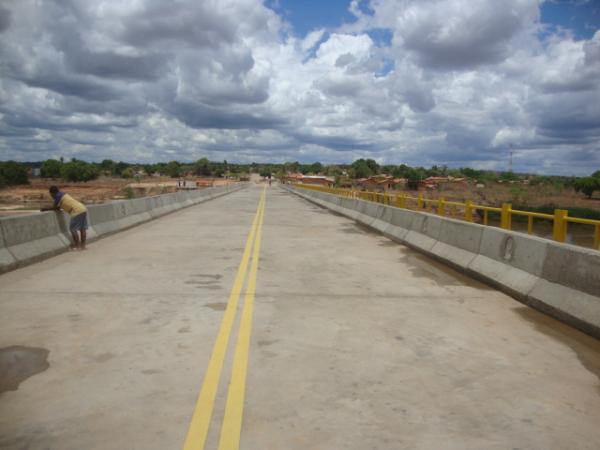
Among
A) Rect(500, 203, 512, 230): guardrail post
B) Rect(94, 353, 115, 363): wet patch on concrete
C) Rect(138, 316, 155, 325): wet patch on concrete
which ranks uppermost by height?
Rect(500, 203, 512, 230): guardrail post

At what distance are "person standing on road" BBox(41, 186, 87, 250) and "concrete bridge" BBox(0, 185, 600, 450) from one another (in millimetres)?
2405

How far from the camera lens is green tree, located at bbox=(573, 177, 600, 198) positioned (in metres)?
133

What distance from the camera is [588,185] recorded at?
133750mm

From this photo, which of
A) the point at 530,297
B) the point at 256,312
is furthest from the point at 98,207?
the point at 530,297

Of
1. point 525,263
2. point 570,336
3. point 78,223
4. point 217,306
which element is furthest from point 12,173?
point 570,336

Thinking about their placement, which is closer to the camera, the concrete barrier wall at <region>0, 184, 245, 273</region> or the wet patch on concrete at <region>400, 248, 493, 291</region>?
the wet patch on concrete at <region>400, 248, 493, 291</region>

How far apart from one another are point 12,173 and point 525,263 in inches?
6383

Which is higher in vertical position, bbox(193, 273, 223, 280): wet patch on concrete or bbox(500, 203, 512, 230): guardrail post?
bbox(500, 203, 512, 230): guardrail post

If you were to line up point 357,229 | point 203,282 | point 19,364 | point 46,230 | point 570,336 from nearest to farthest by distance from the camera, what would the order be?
point 19,364 → point 570,336 → point 203,282 → point 46,230 → point 357,229

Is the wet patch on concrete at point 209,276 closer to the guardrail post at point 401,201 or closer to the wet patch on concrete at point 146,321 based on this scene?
the wet patch on concrete at point 146,321

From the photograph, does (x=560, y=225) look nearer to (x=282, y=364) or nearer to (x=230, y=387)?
(x=282, y=364)

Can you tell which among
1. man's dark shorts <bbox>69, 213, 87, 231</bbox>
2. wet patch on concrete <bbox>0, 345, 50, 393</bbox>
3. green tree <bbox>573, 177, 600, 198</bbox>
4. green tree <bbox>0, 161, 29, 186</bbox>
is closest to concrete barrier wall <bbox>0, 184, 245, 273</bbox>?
man's dark shorts <bbox>69, 213, 87, 231</bbox>

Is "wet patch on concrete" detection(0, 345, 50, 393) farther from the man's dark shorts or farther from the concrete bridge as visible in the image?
the man's dark shorts

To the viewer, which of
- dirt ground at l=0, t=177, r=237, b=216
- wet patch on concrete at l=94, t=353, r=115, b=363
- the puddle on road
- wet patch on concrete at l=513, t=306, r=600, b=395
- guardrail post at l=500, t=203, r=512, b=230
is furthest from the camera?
dirt ground at l=0, t=177, r=237, b=216
